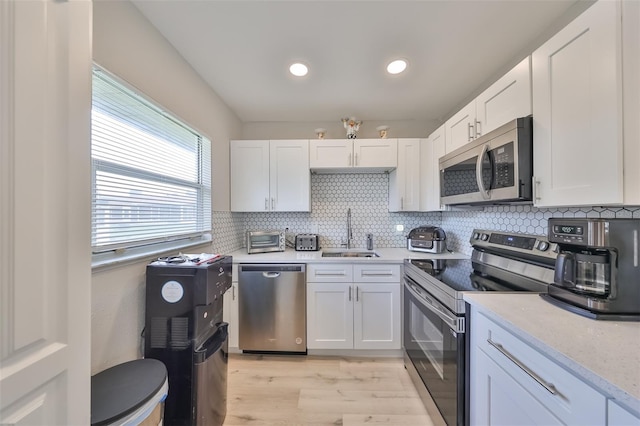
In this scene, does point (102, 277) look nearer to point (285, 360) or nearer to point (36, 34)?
point (36, 34)

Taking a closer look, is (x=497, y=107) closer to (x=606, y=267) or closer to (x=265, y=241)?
(x=606, y=267)

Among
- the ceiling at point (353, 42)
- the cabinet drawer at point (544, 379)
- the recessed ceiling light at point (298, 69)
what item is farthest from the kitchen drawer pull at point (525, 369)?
the recessed ceiling light at point (298, 69)

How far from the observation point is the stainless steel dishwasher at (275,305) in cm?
224

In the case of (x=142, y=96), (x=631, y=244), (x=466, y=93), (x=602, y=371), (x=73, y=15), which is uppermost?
(x=466, y=93)

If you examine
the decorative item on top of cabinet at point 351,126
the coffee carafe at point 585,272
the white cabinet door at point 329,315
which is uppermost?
the decorative item on top of cabinet at point 351,126

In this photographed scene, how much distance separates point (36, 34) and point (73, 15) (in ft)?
0.47

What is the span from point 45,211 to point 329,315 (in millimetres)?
2092

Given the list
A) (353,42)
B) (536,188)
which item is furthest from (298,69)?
(536,188)

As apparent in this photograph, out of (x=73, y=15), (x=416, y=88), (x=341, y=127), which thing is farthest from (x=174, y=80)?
(x=416, y=88)

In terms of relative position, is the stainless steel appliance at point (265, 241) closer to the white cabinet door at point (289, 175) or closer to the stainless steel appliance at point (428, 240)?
the white cabinet door at point (289, 175)

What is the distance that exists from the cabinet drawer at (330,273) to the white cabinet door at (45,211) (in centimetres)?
170

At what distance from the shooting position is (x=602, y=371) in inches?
24.1

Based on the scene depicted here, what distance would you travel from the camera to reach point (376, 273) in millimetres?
2234

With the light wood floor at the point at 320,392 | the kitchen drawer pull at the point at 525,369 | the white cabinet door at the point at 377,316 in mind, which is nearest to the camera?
the kitchen drawer pull at the point at 525,369
